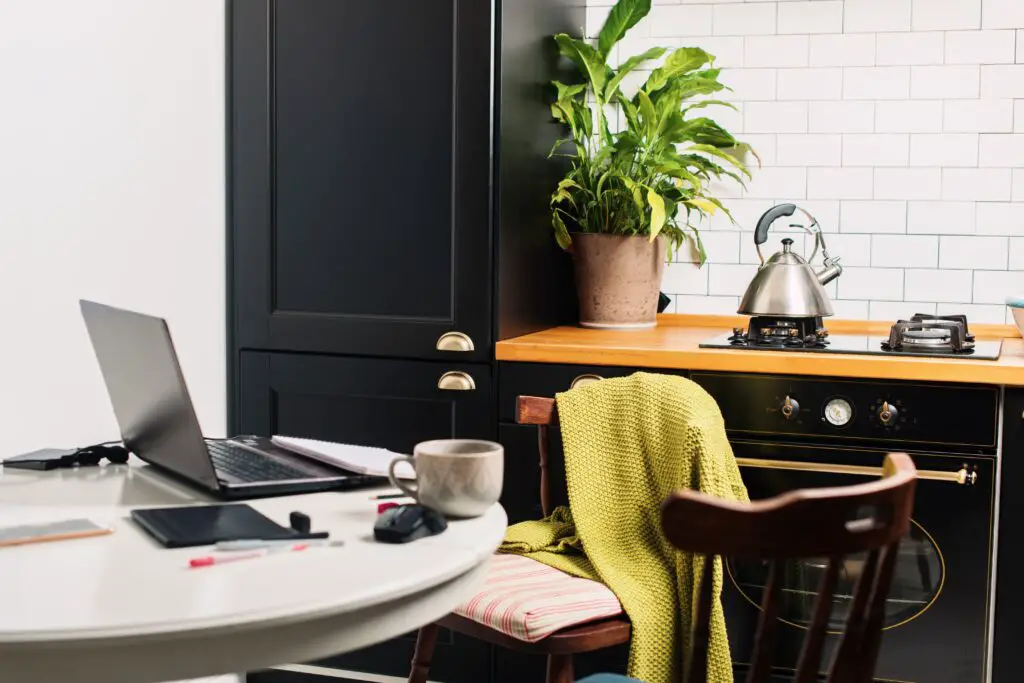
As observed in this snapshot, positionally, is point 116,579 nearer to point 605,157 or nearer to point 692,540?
point 692,540

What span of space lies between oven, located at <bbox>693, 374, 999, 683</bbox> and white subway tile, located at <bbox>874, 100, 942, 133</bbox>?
1.01 m

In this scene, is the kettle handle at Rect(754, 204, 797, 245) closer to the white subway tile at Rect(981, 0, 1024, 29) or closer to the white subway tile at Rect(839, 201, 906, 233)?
the white subway tile at Rect(839, 201, 906, 233)

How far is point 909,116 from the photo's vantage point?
3250 millimetres

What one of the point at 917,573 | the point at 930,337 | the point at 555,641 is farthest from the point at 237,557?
the point at 930,337

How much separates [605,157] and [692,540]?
2.12 metres

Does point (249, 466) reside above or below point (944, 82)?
below

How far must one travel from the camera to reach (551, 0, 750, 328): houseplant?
316 centimetres

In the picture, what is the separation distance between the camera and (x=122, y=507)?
158 cm

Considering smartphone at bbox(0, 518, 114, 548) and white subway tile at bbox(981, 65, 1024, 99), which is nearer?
smartphone at bbox(0, 518, 114, 548)

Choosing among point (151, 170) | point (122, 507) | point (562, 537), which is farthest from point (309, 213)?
point (122, 507)

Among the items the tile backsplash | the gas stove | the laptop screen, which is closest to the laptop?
the laptop screen

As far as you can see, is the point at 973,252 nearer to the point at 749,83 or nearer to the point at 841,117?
the point at 841,117

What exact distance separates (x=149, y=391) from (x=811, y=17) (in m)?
2.35

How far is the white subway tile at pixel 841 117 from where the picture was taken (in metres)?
3.29
